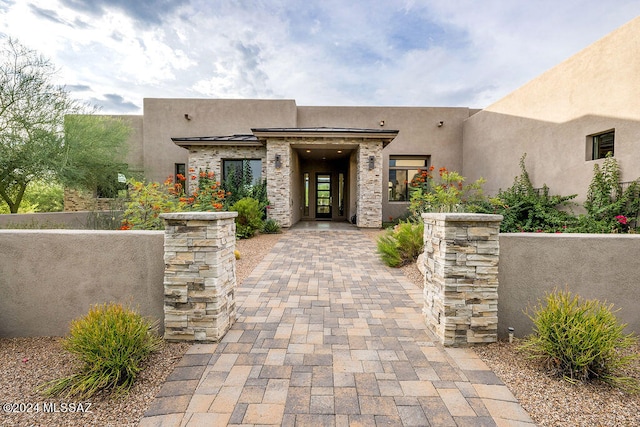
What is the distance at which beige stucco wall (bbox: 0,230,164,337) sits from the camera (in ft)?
8.52

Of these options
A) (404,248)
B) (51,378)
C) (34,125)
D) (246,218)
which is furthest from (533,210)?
(34,125)

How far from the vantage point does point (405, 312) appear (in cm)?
324

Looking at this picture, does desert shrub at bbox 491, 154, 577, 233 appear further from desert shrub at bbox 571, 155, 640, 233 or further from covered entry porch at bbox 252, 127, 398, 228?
covered entry porch at bbox 252, 127, 398, 228

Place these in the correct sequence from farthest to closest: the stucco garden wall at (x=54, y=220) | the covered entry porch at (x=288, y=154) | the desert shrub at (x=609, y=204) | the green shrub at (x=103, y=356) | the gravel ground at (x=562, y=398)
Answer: the covered entry porch at (x=288, y=154) < the stucco garden wall at (x=54, y=220) < the desert shrub at (x=609, y=204) < the green shrub at (x=103, y=356) < the gravel ground at (x=562, y=398)

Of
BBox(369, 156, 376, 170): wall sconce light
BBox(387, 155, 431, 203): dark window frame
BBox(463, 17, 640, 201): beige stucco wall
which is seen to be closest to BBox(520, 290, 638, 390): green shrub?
BBox(463, 17, 640, 201): beige stucco wall

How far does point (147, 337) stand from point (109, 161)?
1112cm

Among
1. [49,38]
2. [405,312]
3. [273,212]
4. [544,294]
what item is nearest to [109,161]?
[49,38]

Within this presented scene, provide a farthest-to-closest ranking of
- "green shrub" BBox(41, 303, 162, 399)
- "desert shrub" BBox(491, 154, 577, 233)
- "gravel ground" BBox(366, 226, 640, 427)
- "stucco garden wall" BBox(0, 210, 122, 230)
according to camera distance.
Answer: "desert shrub" BBox(491, 154, 577, 233) < "stucco garden wall" BBox(0, 210, 122, 230) < "green shrub" BBox(41, 303, 162, 399) < "gravel ground" BBox(366, 226, 640, 427)

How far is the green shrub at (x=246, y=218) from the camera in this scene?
8023 mm

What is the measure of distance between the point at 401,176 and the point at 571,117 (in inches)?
261

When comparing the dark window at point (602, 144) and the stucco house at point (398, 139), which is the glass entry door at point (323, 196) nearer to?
the stucco house at point (398, 139)

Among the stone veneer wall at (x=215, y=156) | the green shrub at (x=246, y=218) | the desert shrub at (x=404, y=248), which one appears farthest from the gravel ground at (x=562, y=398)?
the stone veneer wall at (x=215, y=156)

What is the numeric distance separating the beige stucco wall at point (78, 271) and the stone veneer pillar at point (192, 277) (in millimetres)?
208

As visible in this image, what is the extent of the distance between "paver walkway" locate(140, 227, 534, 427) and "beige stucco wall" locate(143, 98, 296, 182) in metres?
11.2
